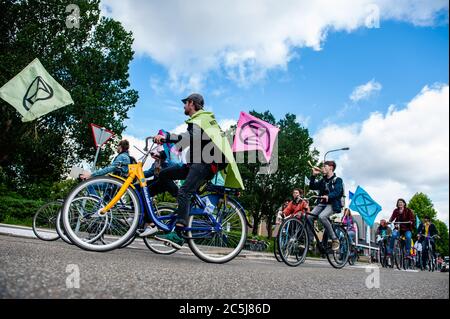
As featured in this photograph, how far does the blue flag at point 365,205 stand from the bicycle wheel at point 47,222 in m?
10.8

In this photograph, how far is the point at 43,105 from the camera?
345 inches

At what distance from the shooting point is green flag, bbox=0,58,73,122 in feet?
28.4

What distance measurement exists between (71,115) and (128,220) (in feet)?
59.0

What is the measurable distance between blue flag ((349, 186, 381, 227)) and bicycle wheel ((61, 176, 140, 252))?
11352mm

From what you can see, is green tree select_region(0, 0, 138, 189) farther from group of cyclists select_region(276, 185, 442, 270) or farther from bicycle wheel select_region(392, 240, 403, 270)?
bicycle wheel select_region(392, 240, 403, 270)

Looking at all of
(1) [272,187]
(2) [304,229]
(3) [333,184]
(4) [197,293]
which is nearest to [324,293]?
(4) [197,293]

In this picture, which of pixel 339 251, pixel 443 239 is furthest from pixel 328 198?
pixel 443 239

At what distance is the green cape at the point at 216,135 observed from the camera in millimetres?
4181

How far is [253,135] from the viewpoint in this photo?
52.9 feet

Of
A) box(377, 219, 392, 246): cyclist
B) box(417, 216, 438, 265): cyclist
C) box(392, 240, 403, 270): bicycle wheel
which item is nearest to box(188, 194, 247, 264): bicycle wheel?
box(392, 240, 403, 270): bicycle wheel

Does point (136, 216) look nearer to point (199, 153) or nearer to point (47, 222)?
point (199, 153)

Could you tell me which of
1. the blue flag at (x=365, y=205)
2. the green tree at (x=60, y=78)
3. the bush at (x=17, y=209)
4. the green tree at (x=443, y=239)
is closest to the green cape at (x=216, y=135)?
the blue flag at (x=365, y=205)

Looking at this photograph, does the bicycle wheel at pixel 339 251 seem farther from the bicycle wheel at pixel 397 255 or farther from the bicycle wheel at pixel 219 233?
the bicycle wheel at pixel 397 255

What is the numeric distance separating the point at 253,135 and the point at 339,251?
979cm
